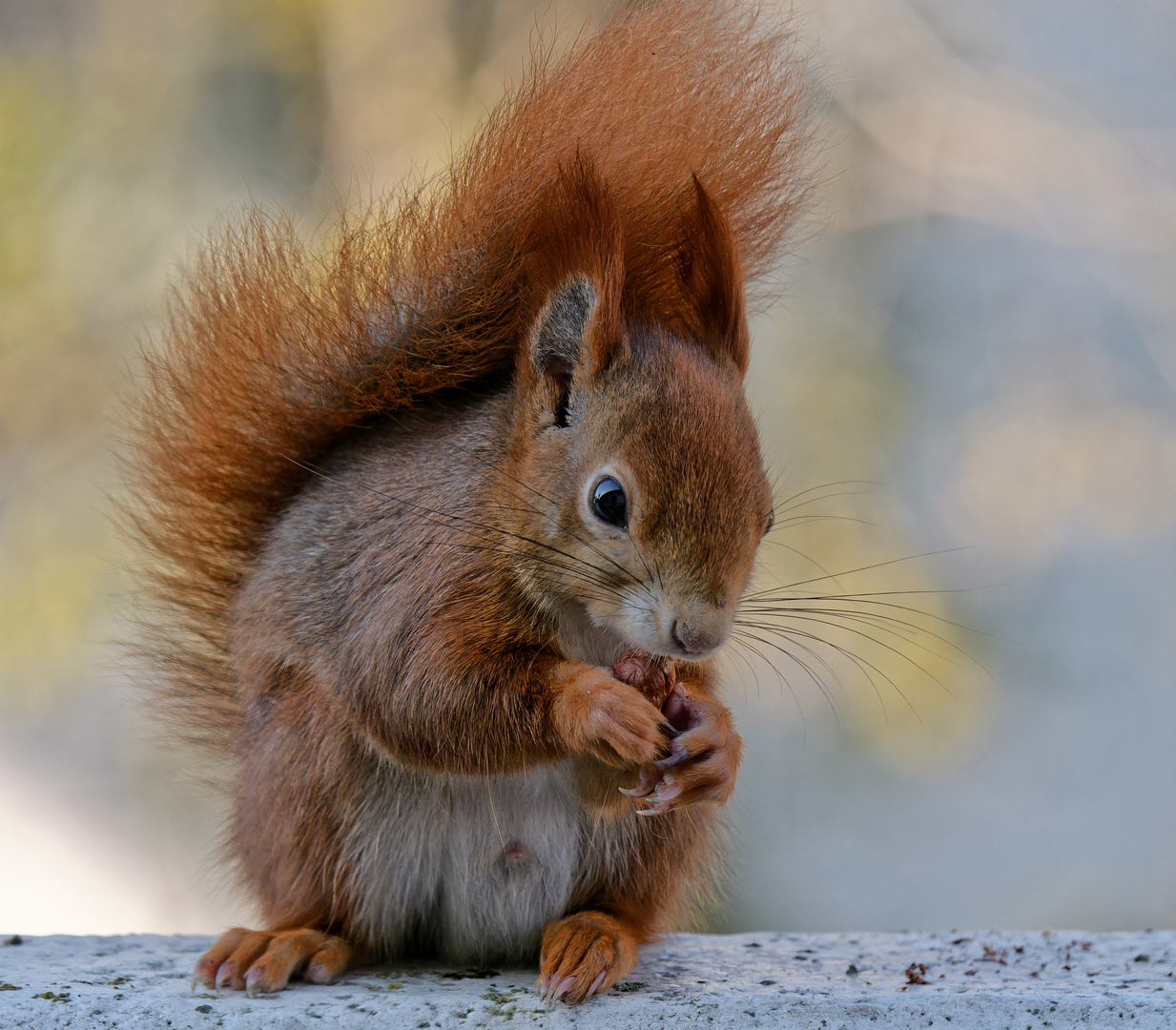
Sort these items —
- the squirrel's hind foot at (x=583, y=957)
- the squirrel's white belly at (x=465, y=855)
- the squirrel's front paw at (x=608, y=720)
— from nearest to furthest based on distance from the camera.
A: the squirrel's front paw at (x=608, y=720), the squirrel's hind foot at (x=583, y=957), the squirrel's white belly at (x=465, y=855)

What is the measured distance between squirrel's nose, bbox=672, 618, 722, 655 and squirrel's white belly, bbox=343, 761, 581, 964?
271 millimetres

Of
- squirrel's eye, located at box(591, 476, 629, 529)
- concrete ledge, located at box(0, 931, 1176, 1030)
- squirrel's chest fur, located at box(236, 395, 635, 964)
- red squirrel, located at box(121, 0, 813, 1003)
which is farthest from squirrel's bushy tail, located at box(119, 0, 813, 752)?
concrete ledge, located at box(0, 931, 1176, 1030)

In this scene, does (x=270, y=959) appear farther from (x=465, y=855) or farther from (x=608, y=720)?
(x=608, y=720)

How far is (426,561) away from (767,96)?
2.48 ft

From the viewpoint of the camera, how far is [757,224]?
5.94 feet

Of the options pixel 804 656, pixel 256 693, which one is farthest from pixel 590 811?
pixel 804 656

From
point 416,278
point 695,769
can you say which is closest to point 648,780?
point 695,769

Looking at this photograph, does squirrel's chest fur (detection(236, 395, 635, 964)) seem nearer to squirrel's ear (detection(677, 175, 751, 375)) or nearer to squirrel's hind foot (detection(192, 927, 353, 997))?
squirrel's hind foot (detection(192, 927, 353, 997))

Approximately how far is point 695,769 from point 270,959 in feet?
1.88

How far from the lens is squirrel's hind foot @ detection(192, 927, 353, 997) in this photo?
5.25 feet

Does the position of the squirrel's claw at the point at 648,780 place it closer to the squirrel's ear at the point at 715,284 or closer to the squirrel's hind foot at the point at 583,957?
the squirrel's hind foot at the point at 583,957

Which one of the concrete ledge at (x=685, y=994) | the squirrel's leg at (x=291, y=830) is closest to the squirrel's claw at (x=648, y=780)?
the concrete ledge at (x=685, y=994)

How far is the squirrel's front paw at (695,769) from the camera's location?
144 centimetres

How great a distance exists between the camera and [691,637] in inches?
54.6
